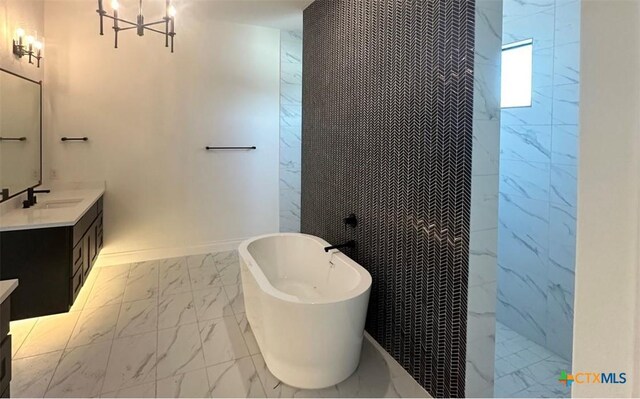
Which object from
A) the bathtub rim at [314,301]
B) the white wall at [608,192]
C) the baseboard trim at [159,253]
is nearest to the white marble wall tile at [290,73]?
the baseboard trim at [159,253]

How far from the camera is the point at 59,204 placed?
10.9ft

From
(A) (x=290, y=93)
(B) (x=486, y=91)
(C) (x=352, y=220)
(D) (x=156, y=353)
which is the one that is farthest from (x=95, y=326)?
(A) (x=290, y=93)

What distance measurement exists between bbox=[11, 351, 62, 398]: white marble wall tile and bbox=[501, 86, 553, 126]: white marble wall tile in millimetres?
3698

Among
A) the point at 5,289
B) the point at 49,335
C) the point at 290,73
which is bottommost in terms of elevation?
the point at 49,335

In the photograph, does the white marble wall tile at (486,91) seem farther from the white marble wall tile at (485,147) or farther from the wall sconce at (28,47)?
the wall sconce at (28,47)

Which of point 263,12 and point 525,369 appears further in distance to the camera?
point 263,12

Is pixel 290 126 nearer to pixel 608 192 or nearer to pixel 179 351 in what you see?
pixel 179 351

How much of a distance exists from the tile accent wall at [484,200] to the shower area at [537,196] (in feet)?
1.77

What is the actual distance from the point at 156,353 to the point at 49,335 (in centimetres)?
89

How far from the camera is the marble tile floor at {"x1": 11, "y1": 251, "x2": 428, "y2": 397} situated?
206cm

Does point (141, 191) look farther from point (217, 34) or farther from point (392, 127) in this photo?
point (392, 127)

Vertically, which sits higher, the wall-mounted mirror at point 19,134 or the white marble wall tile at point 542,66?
the white marble wall tile at point 542,66

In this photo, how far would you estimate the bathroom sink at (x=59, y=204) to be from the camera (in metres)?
3.21

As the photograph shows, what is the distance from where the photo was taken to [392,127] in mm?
2369
